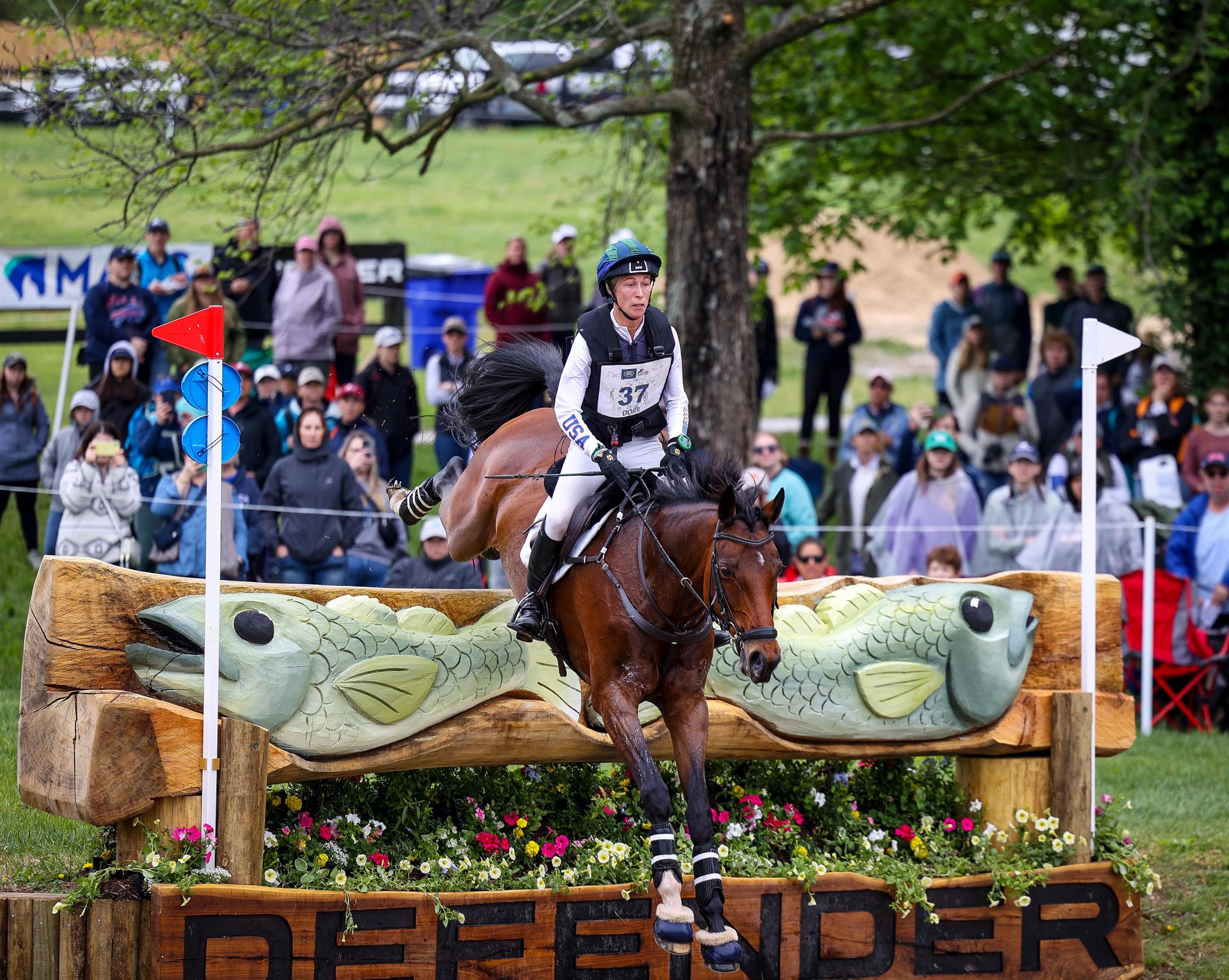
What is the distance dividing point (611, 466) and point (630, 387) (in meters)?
0.44

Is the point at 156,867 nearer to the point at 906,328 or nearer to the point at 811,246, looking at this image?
the point at 811,246

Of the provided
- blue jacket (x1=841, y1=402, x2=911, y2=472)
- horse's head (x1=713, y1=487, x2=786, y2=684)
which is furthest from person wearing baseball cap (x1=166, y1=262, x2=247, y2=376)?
horse's head (x1=713, y1=487, x2=786, y2=684)

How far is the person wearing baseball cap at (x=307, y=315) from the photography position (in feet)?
37.5

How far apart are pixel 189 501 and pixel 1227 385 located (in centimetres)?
791

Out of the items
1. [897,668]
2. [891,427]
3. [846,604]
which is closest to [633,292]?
[846,604]

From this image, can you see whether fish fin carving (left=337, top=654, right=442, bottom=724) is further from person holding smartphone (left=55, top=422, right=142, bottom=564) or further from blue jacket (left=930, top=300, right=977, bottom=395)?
blue jacket (left=930, top=300, right=977, bottom=395)

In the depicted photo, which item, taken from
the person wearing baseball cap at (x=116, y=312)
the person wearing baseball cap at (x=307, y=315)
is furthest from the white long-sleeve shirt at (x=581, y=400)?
the person wearing baseball cap at (x=307, y=315)

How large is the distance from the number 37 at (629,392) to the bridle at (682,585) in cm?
30

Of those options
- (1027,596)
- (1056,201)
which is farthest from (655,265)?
(1056,201)

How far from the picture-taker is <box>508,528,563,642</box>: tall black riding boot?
5367 millimetres

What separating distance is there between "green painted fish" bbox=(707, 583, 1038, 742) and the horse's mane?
107 cm

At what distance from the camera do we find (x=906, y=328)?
84.1ft

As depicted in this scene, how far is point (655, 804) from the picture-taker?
16.5ft

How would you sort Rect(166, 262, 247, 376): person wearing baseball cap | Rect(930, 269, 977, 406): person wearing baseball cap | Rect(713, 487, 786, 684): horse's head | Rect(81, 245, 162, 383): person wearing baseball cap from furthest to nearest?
Rect(930, 269, 977, 406): person wearing baseball cap → Rect(81, 245, 162, 383): person wearing baseball cap → Rect(166, 262, 247, 376): person wearing baseball cap → Rect(713, 487, 786, 684): horse's head
